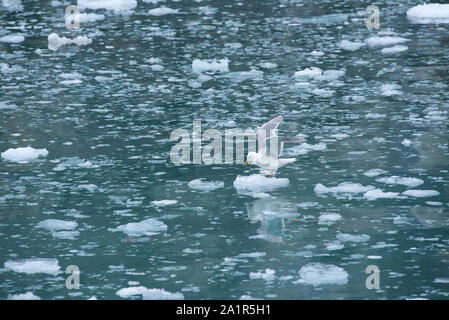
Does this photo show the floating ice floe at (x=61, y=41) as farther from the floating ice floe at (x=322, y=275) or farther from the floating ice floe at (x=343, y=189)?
the floating ice floe at (x=322, y=275)

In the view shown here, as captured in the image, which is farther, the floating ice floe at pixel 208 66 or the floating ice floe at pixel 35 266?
the floating ice floe at pixel 208 66

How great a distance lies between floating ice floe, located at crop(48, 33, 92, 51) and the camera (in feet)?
40.5

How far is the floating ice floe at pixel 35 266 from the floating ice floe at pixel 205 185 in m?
1.76

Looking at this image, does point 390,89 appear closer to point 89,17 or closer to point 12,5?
point 89,17

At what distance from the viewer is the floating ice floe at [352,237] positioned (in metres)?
6.05

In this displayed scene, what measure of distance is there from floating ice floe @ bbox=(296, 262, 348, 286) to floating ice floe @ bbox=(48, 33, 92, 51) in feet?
25.3

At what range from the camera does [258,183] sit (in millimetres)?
7180

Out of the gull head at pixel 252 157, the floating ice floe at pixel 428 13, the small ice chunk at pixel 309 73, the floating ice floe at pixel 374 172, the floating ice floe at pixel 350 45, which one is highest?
the floating ice floe at pixel 428 13

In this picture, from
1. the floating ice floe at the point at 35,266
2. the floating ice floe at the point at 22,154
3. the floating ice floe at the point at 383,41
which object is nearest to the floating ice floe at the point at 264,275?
the floating ice floe at the point at 35,266

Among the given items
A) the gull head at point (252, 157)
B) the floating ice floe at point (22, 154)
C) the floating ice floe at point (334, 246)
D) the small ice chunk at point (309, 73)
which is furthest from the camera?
the small ice chunk at point (309, 73)

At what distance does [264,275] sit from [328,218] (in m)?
1.12

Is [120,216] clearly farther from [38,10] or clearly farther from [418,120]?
[38,10]

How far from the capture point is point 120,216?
6.55 m

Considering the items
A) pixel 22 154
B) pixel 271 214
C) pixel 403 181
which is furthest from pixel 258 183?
pixel 22 154
